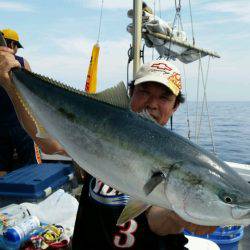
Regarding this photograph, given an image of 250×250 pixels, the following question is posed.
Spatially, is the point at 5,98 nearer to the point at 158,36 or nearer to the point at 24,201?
the point at 24,201

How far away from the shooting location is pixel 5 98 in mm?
5309

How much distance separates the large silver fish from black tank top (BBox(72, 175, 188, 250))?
2.37ft

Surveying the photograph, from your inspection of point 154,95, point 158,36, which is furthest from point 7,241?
point 158,36

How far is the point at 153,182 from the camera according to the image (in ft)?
5.14

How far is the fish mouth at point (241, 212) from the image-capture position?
154 centimetres

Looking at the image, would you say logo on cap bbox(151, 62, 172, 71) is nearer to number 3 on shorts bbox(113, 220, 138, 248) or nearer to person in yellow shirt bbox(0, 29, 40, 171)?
number 3 on shorts bbox(113, 220, 138, 248)

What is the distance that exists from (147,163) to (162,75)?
3.79 ft

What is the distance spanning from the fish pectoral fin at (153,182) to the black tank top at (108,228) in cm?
84

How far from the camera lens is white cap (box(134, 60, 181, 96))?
2.63 metres

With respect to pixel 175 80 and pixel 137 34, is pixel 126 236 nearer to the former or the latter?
pixel 175 80

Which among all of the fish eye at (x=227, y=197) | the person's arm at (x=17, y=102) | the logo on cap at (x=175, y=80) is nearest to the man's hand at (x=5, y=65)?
the person's arm at (x=17, y=102)

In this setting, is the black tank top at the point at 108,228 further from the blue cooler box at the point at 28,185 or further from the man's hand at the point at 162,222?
the blue cooler box at the point at 28,185

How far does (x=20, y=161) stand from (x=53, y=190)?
132 cm

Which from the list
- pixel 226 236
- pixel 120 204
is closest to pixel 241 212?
pixel 120 204
